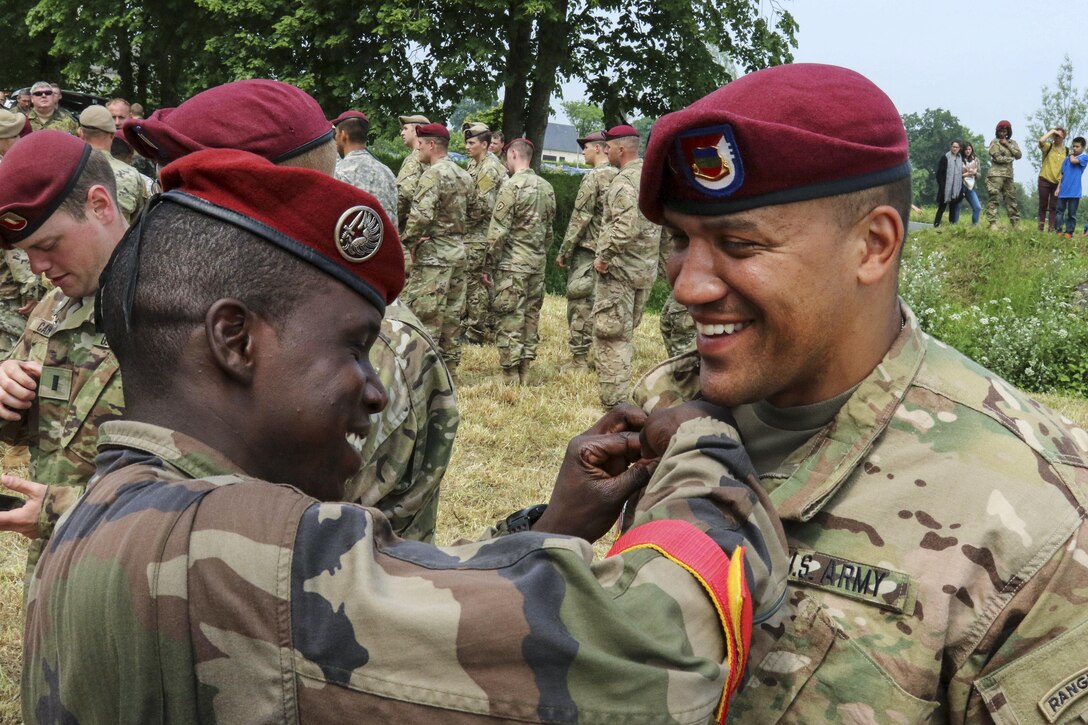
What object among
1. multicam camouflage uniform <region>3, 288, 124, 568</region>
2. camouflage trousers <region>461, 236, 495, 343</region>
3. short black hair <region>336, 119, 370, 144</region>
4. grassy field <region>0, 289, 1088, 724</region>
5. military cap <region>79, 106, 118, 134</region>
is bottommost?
grassy field <region>0, 289, 1088, 724</region>

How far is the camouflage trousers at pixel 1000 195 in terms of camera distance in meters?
17.0

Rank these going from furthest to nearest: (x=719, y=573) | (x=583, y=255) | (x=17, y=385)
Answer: (x=583, y=255), (x=17, y=385), (x=719, y=573)

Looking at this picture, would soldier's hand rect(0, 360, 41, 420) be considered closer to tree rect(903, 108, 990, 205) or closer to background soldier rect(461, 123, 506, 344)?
background soldier rect(461, 123, 506, 344)

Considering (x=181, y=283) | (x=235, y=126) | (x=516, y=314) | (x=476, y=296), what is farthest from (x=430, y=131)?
(x=181, y=283)

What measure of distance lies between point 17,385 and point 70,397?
0.54 ft

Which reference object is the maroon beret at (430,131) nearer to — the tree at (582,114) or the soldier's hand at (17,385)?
the soldier's hand at (17,385)

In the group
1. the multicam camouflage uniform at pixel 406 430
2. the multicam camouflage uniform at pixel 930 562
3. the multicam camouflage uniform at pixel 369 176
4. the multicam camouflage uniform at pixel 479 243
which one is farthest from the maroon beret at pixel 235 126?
the multicam camouflage uniform at pixel 479 243

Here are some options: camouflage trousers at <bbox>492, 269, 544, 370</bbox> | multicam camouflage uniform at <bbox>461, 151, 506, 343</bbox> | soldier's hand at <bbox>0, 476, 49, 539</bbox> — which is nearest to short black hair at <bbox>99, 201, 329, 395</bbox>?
soldier's hand at <bbox>0, 476, 49, 539</bbox>

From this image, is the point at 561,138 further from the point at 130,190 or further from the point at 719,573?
the point at 719,573

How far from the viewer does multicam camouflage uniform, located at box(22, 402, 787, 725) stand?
4.11ft

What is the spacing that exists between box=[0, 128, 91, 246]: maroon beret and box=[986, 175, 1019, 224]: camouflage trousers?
54.7 ft

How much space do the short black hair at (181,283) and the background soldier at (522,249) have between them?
8324 mm

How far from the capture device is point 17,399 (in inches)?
117

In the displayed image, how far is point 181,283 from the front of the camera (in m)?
1.65
